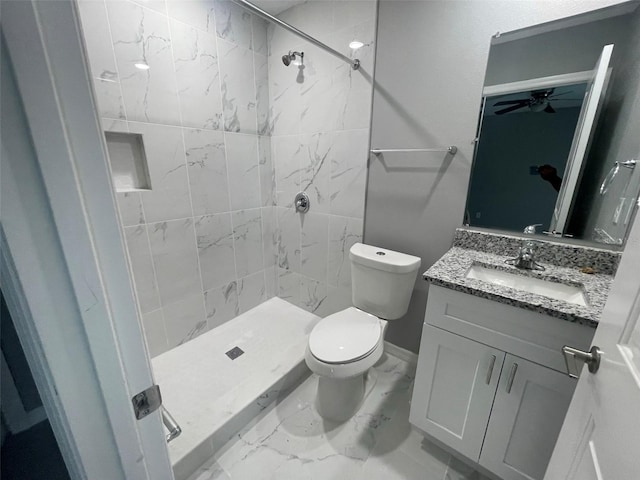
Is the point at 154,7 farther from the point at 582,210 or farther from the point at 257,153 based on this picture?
the point at 582,210

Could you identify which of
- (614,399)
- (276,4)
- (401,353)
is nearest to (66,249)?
(614,399)

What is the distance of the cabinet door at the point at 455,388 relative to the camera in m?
1.02

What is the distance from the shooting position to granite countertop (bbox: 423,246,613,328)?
2.72 ft

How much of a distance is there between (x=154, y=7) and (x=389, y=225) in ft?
5.68

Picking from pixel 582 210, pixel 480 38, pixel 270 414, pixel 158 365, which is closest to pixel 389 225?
pixel 582 210

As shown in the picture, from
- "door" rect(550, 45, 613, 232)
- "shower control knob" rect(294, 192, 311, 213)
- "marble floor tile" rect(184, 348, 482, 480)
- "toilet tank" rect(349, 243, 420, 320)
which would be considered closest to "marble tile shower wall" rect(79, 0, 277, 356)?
"shower control knob" rect(294, 192, 311, 213)

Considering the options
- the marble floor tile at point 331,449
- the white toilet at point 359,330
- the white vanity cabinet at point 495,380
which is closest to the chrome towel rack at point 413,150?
the white toilet at point 359,330

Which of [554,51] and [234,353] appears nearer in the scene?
[554,51]

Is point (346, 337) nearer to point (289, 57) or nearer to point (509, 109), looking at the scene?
point (509, 109)

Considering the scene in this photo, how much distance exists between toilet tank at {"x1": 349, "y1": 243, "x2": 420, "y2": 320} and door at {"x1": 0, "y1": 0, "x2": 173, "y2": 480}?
1229mm

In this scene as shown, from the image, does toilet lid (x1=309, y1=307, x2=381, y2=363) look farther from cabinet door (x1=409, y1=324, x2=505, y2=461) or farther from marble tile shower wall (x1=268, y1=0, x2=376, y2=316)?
marble tile shower wall (x1=268, y1=0, x2=376, y2=316)

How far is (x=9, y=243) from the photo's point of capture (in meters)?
0.30

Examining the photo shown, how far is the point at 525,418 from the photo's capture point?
0.96 metres

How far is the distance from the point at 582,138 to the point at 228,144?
6.24 ft
